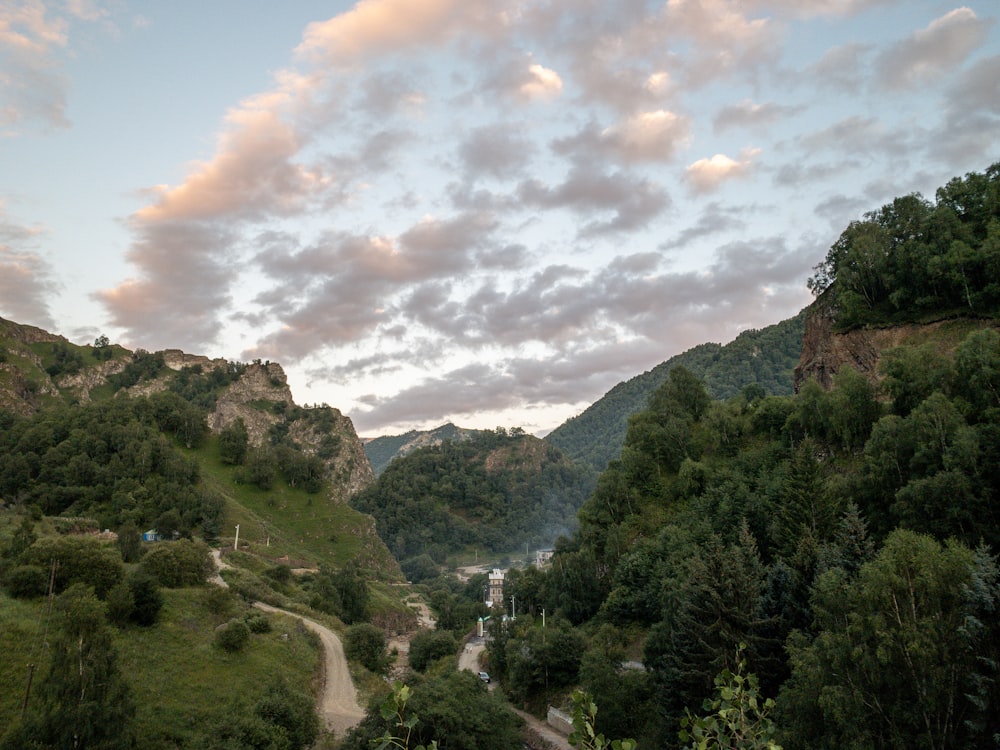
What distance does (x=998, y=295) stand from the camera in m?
43.1

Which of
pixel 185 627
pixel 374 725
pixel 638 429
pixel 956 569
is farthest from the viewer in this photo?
pixel 638 429

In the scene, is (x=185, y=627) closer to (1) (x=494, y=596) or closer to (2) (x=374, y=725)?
(2) (x=374, y=725)

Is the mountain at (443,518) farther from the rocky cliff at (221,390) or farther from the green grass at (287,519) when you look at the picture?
the green grass at (287,519)

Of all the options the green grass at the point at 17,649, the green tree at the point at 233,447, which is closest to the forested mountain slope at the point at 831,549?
the green grass at the point at 17,649

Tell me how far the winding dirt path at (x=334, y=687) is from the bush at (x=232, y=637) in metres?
7.38

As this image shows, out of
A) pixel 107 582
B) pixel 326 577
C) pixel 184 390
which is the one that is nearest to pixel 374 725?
pixel 107 582

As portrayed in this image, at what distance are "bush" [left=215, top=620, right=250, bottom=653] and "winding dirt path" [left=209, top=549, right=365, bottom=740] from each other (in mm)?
7380

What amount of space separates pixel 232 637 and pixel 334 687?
1125 cm

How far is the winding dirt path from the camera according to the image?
3931cm

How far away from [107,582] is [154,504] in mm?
44754

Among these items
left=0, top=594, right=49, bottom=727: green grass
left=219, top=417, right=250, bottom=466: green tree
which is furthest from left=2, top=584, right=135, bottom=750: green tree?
left=219, top=417, right=250, bottom=466: green tree

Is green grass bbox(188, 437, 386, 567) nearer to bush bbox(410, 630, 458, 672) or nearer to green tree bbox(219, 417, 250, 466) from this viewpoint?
green tree bbox(219, 417, 250, 466)

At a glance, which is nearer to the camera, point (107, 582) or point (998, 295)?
point (107, 582)

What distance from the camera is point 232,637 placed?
38219 mm
